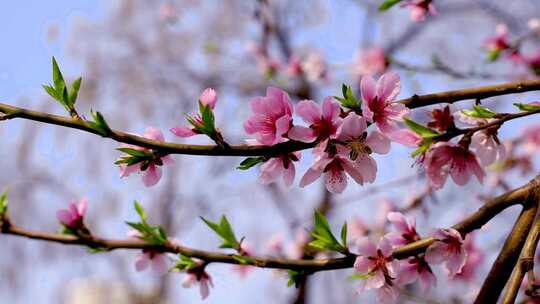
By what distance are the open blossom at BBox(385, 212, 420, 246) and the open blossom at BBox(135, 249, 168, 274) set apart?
568 mm

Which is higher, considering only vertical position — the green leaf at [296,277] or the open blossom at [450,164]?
the open blossom at [450,164]

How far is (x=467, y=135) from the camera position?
1104mm

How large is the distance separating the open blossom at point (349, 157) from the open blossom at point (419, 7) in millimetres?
876

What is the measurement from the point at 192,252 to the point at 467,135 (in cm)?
→ 66

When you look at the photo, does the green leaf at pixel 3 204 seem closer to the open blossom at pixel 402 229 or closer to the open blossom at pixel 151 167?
the open blossom at pixel 151 167

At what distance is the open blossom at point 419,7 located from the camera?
181cm

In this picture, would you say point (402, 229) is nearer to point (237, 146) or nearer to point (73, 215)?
point (237, 146)

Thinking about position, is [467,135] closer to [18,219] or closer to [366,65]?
[366,65]

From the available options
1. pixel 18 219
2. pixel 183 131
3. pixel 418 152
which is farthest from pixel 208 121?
pixel 18 219

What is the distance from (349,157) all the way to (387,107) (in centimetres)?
11

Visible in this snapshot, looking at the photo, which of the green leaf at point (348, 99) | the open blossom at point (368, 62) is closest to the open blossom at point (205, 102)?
the green leaf at point (348, 99)

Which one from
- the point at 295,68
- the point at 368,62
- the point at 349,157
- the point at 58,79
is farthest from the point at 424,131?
the point at 295,68

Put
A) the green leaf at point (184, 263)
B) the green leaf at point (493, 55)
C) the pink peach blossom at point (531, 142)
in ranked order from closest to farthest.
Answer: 1. the green leaf at point (184, 263)
2. the green leaf at point (493, 55)
3. the pink peach blossom at point (531, 142)

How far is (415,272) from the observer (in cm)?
125
